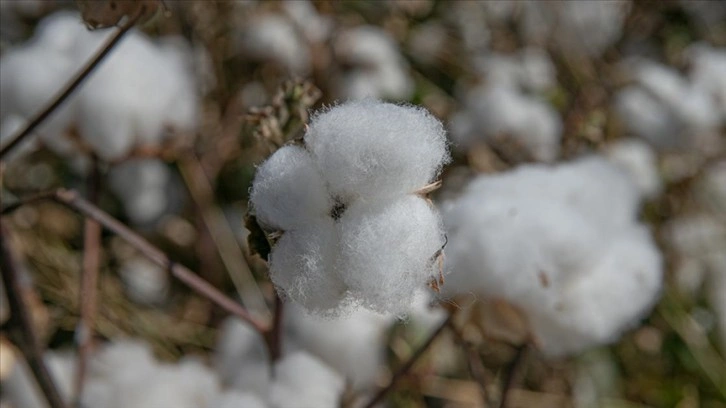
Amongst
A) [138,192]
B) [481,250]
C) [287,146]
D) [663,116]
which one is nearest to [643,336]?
[663,116]

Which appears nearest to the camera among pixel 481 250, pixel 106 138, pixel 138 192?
pixel 481 250

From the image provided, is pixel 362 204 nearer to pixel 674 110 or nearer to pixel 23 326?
pixel 23 326

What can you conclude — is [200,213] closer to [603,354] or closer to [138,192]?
[138,192]

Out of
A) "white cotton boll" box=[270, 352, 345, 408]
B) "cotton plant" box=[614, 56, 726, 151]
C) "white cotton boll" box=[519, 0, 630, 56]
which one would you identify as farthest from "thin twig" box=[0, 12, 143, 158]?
"white cotton boll" box=[519, 0, 630, 56]

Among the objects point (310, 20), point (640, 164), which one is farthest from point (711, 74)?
point (310, 20)

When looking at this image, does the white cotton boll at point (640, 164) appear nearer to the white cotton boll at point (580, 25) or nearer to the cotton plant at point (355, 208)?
the white cotton boll at point (580, 25)

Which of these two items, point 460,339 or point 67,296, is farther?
point 67,296

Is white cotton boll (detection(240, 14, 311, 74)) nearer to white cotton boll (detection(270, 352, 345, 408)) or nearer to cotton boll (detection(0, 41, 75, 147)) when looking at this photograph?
cotton boll (detection(0, 41, 75, 147))
